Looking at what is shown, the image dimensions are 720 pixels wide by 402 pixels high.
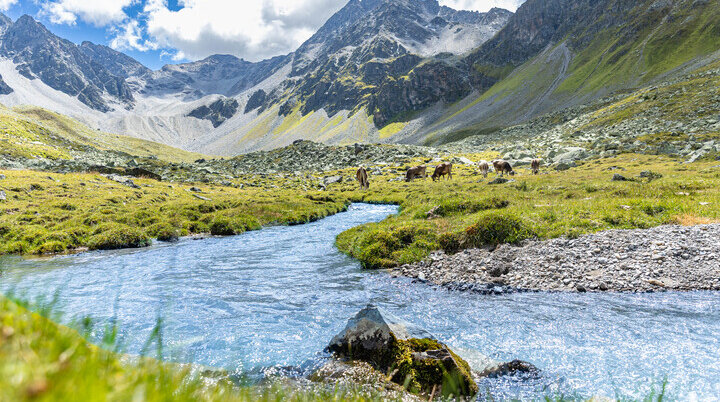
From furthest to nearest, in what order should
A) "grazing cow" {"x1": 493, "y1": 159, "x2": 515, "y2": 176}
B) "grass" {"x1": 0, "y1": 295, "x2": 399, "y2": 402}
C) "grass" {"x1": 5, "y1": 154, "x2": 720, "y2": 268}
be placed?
"grazing cow" {"x1": 493, "y1": 159, "x2": 515, "y2": 176}, "grass" {"x1": 5, "y1": 154, "x2": 720, "y2": 268}, "grass" {"x1": 0, "y1": 295, "x2": 399, "y2": 402}

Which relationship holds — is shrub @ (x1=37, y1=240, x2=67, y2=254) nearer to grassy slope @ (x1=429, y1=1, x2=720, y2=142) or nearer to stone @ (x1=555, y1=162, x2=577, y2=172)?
stone @ (x1=555, y1=162, x2=577, y2=172)

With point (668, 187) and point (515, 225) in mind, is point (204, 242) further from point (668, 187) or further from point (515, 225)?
point (668, 187)

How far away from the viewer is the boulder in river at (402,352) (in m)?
7.38

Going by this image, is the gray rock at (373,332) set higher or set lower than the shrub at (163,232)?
lower

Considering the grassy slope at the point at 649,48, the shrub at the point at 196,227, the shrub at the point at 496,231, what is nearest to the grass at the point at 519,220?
the shrub at the point at 496,231

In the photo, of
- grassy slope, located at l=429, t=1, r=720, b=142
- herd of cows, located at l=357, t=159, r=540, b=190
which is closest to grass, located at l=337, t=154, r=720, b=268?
herd of cows, located at l=357, t=159, r=540, b=190

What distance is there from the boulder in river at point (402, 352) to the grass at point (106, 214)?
22.2 m

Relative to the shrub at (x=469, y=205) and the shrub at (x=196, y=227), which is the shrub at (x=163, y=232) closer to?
the shrub at (x=196, y=227)

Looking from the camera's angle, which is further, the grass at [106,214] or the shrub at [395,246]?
the grass at [106,214]

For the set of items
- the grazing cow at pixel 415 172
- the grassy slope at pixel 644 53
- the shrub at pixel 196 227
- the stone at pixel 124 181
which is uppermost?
the grassy slope at pixel 644 53

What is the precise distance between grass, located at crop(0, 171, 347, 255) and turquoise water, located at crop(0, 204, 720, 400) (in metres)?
4.63

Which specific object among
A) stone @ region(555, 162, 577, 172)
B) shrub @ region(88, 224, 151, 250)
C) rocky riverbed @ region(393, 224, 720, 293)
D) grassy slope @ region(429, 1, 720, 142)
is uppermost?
grassy slope @ region(429, 1, 720, 142)

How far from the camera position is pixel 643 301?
38.8 feet

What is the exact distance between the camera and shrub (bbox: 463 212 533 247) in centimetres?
1734
